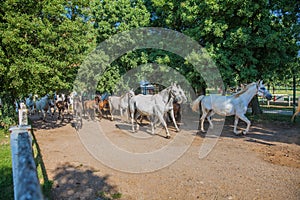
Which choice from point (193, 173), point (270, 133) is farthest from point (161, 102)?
point (270, 133)

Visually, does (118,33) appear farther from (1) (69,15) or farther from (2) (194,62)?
(2) (194,62)

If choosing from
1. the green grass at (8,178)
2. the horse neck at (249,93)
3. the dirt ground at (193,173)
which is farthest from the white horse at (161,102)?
the green grass at (8,178)

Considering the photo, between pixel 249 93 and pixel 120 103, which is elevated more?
pixel 249 93

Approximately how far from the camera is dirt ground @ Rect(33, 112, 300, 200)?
4.25m

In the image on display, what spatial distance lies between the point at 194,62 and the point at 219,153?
6030 millimetres

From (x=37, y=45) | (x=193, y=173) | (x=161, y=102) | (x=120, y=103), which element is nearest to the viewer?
(x=193, y=173)

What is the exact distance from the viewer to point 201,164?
5883mm

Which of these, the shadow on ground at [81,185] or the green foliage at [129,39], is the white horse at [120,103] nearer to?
the green foliage at [129,39]

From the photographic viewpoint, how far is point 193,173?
207 inches

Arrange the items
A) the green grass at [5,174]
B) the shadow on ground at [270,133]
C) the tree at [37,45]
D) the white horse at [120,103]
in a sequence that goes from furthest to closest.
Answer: the white horse at [120,103] → the shadow on ground at [270,133] → the tree at [37,45] → the green grass at [5,174]

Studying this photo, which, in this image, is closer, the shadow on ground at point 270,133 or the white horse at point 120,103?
the shadow on ground at point 270,133

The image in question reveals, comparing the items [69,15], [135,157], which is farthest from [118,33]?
[135,157]

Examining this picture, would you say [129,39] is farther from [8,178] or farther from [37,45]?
[8,178]

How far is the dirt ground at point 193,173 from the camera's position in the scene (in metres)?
4.25
